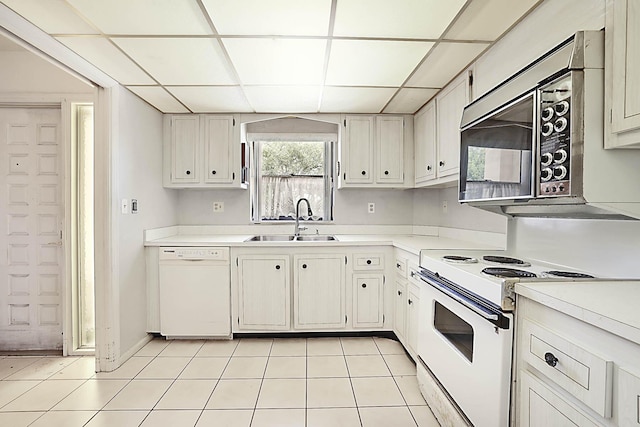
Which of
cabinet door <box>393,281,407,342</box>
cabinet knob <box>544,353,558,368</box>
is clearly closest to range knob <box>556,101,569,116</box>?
cabinet knob <box>544,353,558,368</box>

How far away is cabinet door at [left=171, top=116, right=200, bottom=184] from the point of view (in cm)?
321

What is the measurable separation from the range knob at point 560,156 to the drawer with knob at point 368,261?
1.83 metres

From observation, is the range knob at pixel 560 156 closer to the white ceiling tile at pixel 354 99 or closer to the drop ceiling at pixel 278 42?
the drop ceiling at pixel 278 42

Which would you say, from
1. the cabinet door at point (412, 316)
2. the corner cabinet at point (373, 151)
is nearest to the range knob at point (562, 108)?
the cabinet door at point (412, 316)

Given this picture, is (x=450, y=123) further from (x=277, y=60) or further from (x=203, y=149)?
(x=203, y=149)

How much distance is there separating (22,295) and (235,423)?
7.39 ft

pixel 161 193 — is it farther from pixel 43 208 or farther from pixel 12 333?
pixel 12 333

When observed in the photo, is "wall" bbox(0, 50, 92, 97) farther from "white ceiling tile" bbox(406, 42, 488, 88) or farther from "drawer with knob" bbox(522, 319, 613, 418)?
"drawer with knob" bbox(522, 319, 613, 418)

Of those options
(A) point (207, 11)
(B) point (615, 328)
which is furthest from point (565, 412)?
(A) point (207, 11)

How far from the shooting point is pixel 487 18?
164 cm

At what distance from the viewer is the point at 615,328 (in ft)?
2.70

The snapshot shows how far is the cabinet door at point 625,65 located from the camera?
992mm

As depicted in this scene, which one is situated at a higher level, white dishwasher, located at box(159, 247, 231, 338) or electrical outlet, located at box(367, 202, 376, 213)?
electrical outlet, located at box(367, 202, 376, 213)

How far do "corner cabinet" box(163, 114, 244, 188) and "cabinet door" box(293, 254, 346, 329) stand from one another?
3.58 ft
